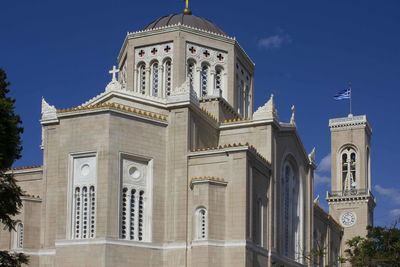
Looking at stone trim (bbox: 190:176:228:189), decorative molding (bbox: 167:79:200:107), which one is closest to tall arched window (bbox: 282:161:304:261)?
stone trim (bbox: 190:176:228:189)

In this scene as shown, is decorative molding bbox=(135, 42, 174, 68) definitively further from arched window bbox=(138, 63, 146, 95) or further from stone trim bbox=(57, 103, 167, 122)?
stone trim bbox=(57, 103, 167, 122)

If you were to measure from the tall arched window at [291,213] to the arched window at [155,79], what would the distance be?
26.8ft

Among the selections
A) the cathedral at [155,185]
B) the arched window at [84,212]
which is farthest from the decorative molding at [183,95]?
the arched window at [84,212]

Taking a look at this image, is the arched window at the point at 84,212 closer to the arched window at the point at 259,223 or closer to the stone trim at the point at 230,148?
the stone trim at the point at 230,148

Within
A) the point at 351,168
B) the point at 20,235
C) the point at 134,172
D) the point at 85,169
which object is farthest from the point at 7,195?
the point at 351,168

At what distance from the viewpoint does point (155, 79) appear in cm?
4797

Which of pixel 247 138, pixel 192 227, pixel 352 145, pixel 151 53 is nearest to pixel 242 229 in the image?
pixel 192 227

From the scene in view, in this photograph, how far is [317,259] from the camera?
54.3 m

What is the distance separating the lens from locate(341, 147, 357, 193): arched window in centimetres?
7025

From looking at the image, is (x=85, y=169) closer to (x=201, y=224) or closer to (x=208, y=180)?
(x=208, y=180)

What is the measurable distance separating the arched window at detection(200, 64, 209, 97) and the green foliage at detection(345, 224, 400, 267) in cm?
1189

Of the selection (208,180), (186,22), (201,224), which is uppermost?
(186,22)

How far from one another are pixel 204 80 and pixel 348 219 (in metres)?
23.8

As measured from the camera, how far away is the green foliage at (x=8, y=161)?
2520 centimetres
